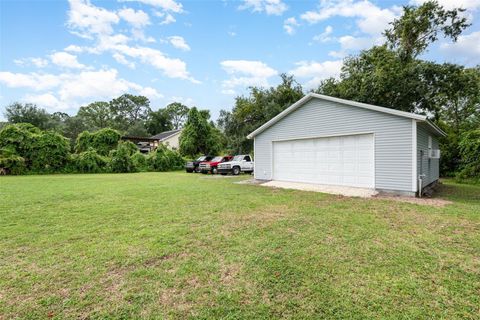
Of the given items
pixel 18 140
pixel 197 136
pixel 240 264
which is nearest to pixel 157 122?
pixel 197 136

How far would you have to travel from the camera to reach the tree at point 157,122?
52.6m

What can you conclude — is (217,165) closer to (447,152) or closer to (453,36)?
(447,152)

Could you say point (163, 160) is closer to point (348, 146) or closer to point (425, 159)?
point (348, 146)

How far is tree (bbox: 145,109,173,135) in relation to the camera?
173 feet

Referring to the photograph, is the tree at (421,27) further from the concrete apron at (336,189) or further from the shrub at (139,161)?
the shrub at (139,161)

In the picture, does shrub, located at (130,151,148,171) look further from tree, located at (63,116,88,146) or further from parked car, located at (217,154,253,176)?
tree, located at (63,116,88,146)

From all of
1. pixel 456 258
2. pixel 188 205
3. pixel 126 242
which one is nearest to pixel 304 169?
pixel 188 205

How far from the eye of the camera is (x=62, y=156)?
64.7ft

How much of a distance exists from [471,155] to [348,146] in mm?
7944

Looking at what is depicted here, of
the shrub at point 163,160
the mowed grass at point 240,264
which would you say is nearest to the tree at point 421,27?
the mowed grass at point 240,264

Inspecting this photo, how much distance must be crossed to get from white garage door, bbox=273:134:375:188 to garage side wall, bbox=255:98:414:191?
29 centimetres

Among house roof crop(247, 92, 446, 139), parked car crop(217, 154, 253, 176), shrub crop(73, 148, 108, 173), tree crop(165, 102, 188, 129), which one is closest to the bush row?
shrub crop(73, 148, 108, 173)

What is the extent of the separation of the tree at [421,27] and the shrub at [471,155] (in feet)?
31.8

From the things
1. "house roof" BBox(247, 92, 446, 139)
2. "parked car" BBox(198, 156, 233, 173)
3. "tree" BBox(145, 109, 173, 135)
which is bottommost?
"parked car" BBox(198, 156, 233, 173)
